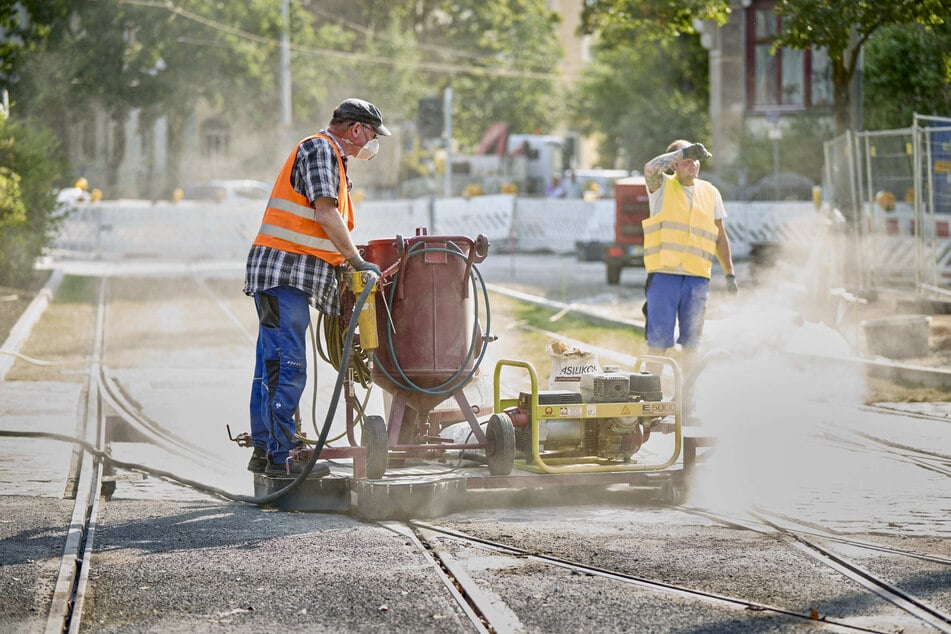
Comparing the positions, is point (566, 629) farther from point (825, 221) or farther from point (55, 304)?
point (55, 304)

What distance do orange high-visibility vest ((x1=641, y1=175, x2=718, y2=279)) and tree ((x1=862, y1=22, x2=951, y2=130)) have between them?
13.9 metres

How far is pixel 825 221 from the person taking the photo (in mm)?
17406

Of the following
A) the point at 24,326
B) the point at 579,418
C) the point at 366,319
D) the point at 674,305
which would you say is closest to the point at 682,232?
the point at 674,305

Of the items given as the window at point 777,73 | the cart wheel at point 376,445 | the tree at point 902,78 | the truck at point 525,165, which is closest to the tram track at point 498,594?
the cart wheel at point 376,445

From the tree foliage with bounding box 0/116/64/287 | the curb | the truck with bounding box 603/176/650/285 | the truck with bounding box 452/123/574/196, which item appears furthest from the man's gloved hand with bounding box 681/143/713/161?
the truck with bounding box 452/123/574/196

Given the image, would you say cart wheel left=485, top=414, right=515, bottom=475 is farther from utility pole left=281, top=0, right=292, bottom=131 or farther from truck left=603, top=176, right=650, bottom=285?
utility pole left=281, top=0, right=292, bottom=131

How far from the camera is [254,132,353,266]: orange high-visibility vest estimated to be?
6.94 m

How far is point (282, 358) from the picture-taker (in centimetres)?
697

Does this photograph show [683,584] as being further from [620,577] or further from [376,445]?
[376,445]

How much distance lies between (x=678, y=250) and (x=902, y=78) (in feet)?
53.2

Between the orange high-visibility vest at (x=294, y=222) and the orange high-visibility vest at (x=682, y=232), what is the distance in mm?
2803

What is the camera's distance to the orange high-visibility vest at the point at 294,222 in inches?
273

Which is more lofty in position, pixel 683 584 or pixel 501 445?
pixel 501 445

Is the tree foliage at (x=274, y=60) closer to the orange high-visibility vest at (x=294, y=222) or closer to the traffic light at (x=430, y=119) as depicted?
the traffic light at (x=430, y=119)
